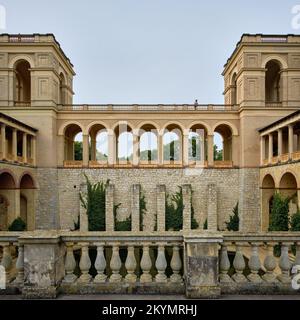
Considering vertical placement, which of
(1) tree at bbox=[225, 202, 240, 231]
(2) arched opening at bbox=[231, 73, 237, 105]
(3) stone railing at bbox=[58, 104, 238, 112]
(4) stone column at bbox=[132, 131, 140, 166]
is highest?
(2) arched opening at bbox=[231, 73, 237, 105]

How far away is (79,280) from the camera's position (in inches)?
174

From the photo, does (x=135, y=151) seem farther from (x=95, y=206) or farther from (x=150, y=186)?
(x=95, y=206)

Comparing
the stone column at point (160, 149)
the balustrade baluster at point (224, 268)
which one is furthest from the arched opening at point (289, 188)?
the balustrade baluster at point (224, 268)

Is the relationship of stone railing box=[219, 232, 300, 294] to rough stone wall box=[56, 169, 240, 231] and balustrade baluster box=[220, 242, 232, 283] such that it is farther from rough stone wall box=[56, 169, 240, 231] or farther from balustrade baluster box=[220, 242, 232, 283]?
rough stone wall box=[56, 169, 240, 231]

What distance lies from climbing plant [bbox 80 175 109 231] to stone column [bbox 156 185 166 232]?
Answer: 5008 millimetres

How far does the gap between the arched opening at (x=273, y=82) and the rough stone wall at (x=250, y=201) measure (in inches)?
350

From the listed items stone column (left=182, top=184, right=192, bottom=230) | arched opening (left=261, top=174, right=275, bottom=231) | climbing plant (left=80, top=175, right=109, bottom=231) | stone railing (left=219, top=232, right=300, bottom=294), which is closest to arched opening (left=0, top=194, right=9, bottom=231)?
climbing plant (left=80, top=175, right=109, bottom=231)

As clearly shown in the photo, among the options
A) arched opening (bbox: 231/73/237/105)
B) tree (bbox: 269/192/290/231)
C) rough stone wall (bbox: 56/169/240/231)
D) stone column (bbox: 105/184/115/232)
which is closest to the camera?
tree (bbox: 269/192/290/231)

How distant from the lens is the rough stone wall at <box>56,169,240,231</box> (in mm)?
26094

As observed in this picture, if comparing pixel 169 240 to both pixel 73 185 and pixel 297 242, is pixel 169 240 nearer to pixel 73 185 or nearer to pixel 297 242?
pixel 297 242

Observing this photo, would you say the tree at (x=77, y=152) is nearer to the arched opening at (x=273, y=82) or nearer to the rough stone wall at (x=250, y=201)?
the rough stone wall at (x=250, y=201)

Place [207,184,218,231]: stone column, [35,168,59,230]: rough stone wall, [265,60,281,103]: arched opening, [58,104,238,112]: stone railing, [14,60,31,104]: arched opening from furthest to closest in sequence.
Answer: [265,60,281,103]: arched opening → [14,60,31,104]: arched opening → [58,104,238,112]: stone railing → [35,168,59,230]: rough stone wall → [207,184,218,231]: stone column

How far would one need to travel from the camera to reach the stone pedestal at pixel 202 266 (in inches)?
162
